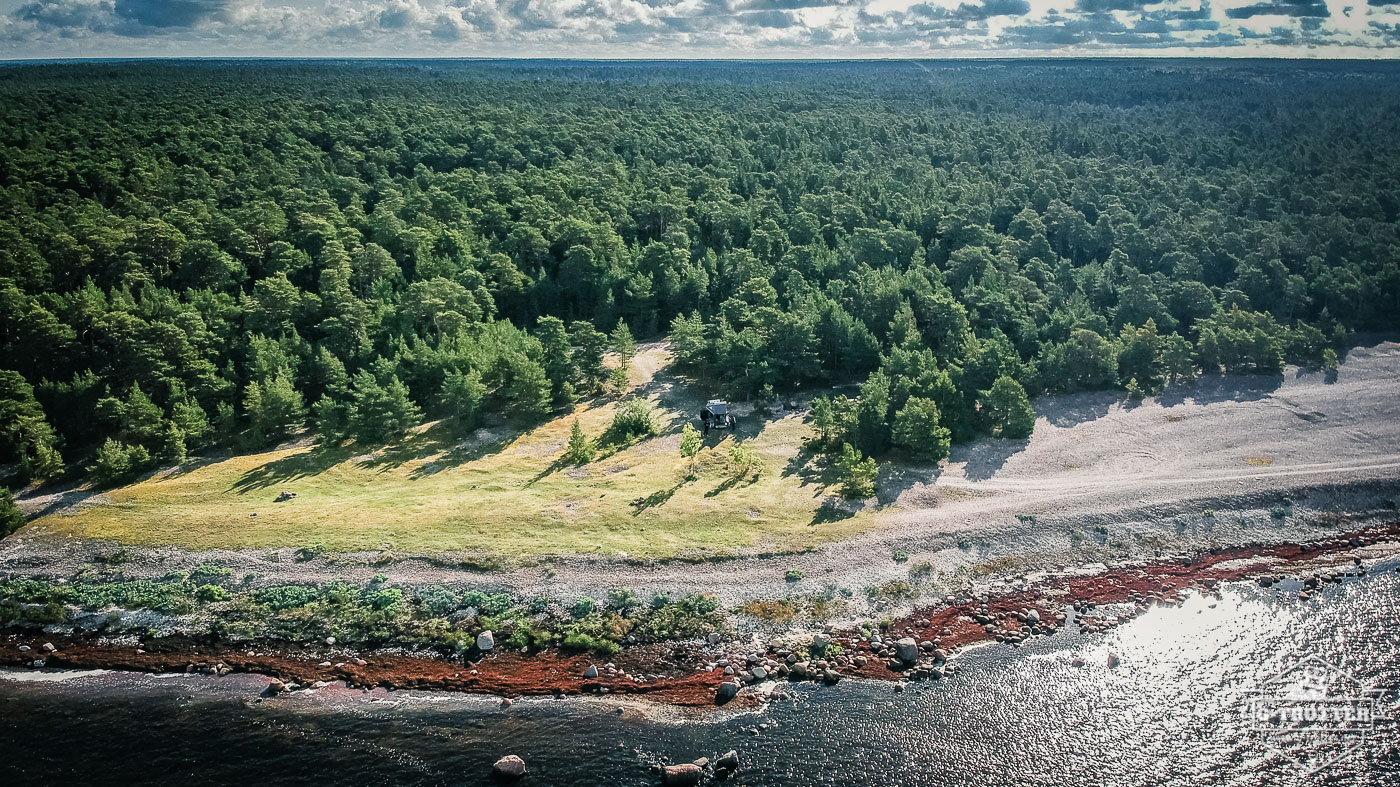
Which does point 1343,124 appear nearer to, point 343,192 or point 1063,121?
point 1063,121

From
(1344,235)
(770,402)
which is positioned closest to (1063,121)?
(1344,235)

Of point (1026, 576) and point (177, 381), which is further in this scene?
point (177, 381)

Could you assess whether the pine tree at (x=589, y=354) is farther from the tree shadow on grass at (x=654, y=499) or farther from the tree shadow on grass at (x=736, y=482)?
the tree shadow on grass at (x=736, y=482)

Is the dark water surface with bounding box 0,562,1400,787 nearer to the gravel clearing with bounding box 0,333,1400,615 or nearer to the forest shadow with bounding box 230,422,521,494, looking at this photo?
the gravel clearing with bounding box 0,333,1400,615

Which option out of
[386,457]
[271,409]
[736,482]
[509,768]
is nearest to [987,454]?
[736,482]

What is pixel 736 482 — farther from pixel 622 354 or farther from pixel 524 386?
pixel 622 354
